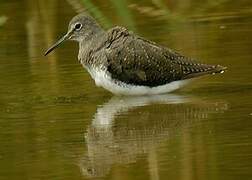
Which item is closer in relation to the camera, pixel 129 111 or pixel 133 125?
pixel 133 125

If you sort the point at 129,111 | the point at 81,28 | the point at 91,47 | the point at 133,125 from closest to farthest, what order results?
the point at 133,125 < the point at 129,111 < the point at 91,47 < the point at 81,28

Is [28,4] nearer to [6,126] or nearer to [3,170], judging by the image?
[6,126]

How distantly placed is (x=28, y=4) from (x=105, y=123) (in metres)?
6.75

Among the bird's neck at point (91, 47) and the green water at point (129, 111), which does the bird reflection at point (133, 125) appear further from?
the bird's neck at point (91, 47)

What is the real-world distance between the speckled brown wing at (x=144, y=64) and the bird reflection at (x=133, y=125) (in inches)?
8.7

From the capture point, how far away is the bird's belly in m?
10.9

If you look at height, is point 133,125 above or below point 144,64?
above

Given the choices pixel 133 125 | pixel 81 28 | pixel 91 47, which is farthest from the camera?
pixel 81 28

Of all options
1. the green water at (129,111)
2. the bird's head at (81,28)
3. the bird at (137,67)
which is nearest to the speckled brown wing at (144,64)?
the bird at (137,67)

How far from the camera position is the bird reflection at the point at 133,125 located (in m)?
8.39

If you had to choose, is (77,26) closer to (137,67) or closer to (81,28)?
(81,28)

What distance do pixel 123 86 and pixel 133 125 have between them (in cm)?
145

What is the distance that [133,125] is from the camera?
31.4 feet

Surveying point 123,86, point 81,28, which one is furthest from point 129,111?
point 81,28
